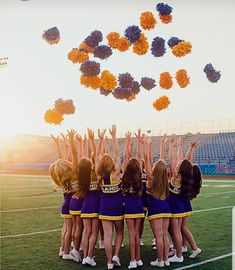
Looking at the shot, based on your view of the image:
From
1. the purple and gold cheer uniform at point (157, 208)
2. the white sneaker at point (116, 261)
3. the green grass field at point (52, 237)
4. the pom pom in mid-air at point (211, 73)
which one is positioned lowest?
the green grass field at point (52, 237)

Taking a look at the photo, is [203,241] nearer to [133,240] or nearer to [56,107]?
[133,240]

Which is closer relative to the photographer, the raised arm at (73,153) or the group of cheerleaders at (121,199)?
the group of cheerleaders at (121,199)

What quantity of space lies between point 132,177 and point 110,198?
0.29m

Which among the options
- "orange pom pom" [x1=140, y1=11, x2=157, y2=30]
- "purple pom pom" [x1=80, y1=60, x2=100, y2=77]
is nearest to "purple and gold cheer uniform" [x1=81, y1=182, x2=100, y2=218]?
"purple pom pom" [x1=80, y1=60, x2=100, y2=77]

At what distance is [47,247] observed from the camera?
4.59 meters

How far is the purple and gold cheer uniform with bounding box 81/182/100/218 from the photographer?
3892mm

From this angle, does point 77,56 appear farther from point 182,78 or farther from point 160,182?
point 160,182

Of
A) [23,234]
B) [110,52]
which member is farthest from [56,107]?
[23,234]

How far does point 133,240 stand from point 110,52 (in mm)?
1806

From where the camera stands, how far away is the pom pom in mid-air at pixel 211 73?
3984 mm

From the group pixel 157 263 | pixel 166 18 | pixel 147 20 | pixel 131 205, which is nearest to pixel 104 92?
pixel 147 20

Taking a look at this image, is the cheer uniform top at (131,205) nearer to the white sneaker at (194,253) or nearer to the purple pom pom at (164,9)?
the white sneaker at (194,253)

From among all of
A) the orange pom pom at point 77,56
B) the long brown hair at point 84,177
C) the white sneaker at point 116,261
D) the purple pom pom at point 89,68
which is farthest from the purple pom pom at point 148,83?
the white sneaker at point 116,261

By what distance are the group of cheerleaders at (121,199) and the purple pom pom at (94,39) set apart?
867 mm
